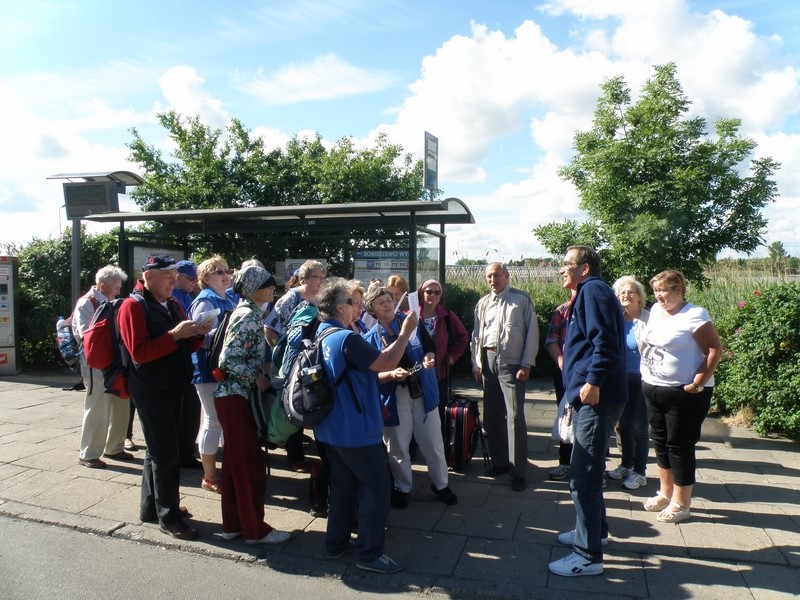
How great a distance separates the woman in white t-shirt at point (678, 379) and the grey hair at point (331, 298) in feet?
7.54

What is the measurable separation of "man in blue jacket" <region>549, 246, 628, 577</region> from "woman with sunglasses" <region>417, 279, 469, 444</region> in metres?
1.80

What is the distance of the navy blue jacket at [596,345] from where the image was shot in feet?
11.8

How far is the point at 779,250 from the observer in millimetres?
10125

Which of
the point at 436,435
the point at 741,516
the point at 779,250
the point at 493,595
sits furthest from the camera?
the point at 779,250

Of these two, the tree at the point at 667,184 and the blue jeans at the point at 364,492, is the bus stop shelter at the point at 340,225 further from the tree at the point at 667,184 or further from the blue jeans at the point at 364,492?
the blue jeans at the point at 364,492

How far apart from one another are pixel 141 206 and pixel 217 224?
4.48 metres

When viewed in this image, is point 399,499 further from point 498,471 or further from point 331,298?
point 331,298

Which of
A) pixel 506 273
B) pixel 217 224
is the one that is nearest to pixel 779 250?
pixel 506 273

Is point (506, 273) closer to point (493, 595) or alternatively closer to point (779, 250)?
point (493, 595)

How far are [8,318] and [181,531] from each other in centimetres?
881

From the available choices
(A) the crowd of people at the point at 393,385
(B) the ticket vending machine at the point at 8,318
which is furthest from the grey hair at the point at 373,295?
(B) the ticket vending machine at the point at 8,318

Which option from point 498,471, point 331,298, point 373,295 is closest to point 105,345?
point 373,295

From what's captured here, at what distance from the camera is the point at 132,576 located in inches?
152

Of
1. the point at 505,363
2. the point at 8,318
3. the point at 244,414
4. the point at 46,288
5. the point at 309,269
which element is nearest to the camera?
the point at 244,414
